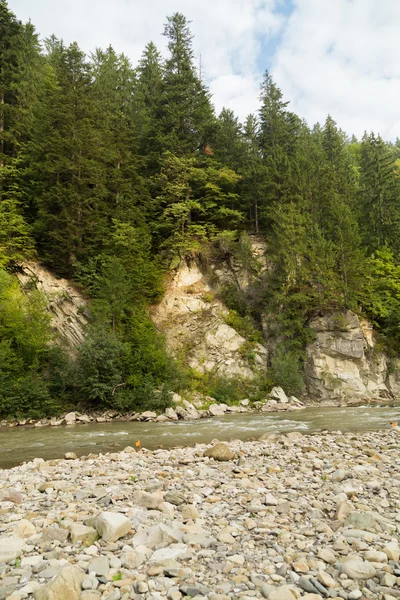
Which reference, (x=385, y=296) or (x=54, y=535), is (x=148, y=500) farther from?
(x=385, y=296)

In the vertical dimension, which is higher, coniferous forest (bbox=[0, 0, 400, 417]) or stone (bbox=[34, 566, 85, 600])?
coniferous forest (bbox=[0, 0, 400, 417])

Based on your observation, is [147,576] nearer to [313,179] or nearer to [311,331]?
[311,331]

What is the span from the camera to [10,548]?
13.9 feet

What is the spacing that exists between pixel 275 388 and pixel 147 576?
2239 centimetres

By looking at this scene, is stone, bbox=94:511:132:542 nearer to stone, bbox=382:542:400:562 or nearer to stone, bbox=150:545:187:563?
stone, bbox=150:545:187:563

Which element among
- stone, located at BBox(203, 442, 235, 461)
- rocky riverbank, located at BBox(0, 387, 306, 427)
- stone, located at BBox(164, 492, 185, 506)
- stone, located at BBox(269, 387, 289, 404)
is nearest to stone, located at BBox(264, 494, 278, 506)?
stone, located at BBox(164, 492, 185, 506)

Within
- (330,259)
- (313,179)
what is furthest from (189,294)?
(313,179)

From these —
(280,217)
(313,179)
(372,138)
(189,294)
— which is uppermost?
(372,138)

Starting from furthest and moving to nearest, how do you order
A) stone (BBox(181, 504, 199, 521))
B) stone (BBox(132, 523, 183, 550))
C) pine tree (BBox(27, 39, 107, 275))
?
pine tree (BBox(27, 39, 107, 275)) < stone (BBox(181, 504, 199, 521)) < stone (BBox(132, 523, 183, 550))

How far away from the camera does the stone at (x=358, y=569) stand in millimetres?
3621

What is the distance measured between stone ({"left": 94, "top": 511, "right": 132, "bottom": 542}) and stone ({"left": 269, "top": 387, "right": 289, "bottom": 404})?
2104 centimetres

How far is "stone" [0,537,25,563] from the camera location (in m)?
4.09

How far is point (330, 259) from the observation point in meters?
28.9

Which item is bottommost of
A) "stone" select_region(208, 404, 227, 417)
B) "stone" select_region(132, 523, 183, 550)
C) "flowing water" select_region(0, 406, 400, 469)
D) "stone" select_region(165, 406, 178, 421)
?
"stone" select_region(208, 404, 227, 417)
